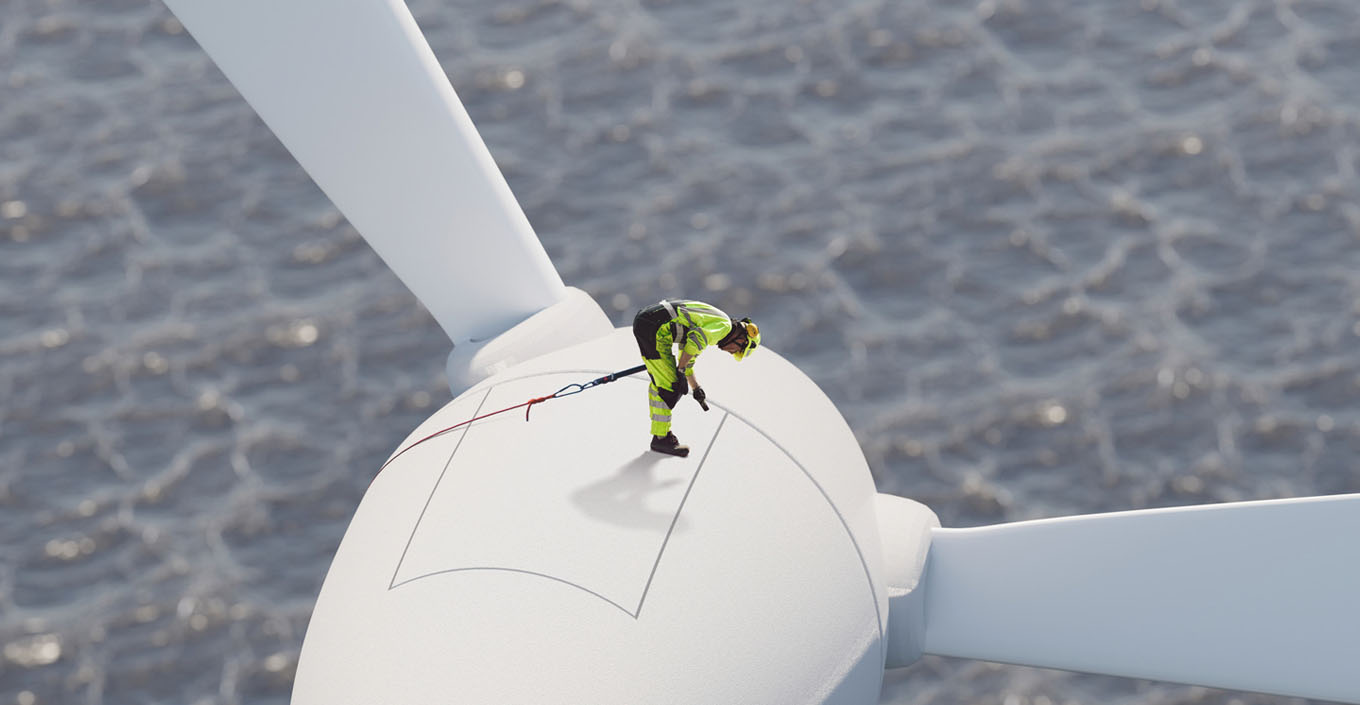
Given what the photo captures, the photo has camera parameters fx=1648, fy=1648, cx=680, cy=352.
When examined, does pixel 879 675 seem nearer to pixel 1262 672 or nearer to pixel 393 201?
pixel 1262 672

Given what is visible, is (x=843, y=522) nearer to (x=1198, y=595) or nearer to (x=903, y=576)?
(x=903, y=576)

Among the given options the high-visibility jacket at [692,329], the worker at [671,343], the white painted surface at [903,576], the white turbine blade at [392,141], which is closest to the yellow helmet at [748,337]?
the worker at [671,343]

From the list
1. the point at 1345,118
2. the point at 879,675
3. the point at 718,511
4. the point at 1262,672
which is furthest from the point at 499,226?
the point at 1345,118

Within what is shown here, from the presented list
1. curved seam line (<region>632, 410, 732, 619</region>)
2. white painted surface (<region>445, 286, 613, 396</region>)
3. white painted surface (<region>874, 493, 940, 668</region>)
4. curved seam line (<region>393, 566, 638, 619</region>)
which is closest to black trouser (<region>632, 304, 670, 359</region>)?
curved seam line (<region>632, 410, 732, 619</region>)

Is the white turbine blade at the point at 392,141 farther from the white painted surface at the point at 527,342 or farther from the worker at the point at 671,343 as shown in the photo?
the worker at the point at 671,343

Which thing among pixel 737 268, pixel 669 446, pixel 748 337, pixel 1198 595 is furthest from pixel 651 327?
pixel 737 268

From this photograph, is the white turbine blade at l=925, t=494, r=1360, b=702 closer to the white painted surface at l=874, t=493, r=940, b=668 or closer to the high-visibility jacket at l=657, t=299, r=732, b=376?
the white painted surface at l=874, t=493, r=940, b=668
